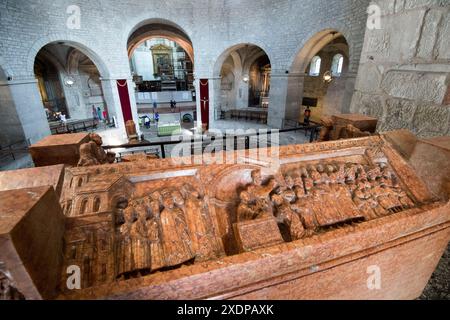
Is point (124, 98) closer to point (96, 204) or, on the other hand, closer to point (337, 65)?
point (96, 204)

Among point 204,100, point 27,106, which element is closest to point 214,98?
point 204,100

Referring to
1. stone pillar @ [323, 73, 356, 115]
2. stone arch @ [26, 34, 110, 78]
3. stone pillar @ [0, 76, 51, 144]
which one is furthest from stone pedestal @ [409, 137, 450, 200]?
stone pillar @ [323, 73, 356, 115]

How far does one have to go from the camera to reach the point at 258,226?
1.45m

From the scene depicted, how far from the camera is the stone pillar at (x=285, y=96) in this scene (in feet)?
28.2

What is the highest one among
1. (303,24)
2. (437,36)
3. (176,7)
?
(176,7)

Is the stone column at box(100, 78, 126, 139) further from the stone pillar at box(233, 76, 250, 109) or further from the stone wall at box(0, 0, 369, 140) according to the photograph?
the stone pillar at box(233, 76, 250, 109)

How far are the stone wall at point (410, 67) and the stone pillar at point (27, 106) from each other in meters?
9.02

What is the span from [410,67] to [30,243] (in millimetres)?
4189

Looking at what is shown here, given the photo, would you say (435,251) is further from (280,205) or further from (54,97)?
(54,97)

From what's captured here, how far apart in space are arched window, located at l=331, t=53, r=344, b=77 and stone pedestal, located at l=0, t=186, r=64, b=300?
13813 millimetres

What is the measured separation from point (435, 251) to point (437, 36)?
2473 mm

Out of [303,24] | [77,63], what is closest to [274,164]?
[303,24]
